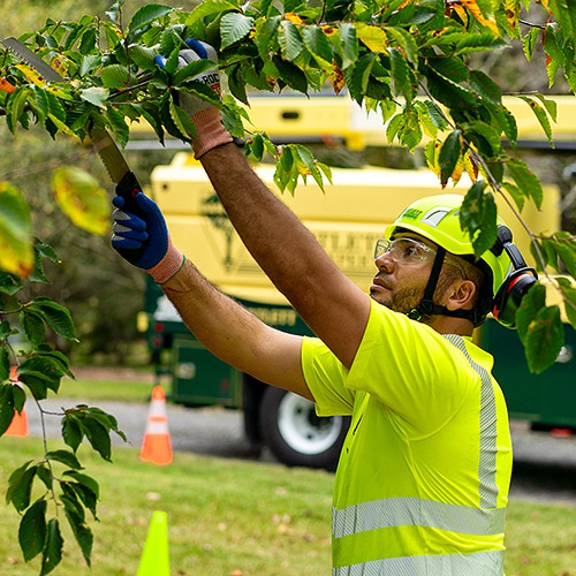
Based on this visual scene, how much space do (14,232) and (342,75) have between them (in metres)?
1.32

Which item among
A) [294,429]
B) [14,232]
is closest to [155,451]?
[294,429]

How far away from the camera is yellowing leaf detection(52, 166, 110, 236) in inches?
52.3

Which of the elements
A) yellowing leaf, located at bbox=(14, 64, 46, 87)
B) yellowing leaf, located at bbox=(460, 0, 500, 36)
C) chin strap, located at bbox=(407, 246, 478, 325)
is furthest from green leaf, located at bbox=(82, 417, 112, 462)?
yellowing leaf, located at bbox=(460, 0, 500, 36)

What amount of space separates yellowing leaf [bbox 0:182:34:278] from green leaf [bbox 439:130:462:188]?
A: 3.08 ft

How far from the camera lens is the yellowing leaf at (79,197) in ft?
4.36

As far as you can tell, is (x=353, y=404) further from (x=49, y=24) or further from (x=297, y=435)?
(x=297, y=435)

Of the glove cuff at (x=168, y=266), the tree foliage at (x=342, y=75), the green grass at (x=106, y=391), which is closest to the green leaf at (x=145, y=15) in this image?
the tree foliage at (x=342, y=75)

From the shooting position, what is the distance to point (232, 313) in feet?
9.22

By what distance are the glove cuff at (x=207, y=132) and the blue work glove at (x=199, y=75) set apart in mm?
15

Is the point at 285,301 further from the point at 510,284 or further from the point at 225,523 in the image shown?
the point at 510,284

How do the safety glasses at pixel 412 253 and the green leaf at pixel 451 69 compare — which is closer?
the green leaf at pixel 451 69

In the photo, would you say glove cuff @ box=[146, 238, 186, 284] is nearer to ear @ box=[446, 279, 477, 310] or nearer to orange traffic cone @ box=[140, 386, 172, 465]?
ear @ box=[446, 279, 477, 310]

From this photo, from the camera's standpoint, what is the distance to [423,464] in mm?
2385

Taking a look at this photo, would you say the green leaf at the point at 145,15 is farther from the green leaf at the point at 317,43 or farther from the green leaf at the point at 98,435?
the green leaf at the point at 98,435
